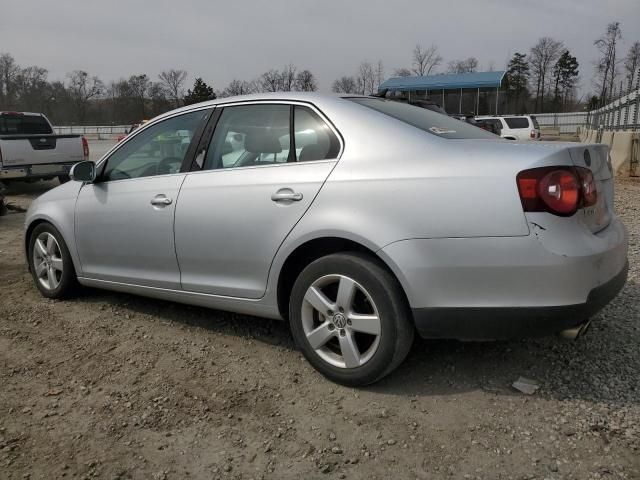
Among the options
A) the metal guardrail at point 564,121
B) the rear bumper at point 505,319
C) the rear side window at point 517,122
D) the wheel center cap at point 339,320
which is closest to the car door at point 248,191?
the wheel center cap at point 339,320

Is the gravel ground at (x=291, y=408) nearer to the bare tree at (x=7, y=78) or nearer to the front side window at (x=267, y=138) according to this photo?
the front side window at (x=267, y=138)

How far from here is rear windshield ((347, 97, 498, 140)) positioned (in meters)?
2.98

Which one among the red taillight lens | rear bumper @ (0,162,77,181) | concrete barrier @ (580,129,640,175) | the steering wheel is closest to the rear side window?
concrete barrier @ (580,129,640,175)

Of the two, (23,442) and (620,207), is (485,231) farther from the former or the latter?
(620,207)

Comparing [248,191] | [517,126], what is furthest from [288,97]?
[517,126]

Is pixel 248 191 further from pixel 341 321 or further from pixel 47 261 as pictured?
pixel 47 261

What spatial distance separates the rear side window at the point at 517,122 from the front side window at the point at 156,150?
76.8 ft

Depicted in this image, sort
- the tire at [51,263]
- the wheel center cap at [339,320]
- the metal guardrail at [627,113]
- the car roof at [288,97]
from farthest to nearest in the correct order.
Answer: the metal guardrail at [627,113] → the tire at [51,263] → the car roof at [288,97] → the wheel center cap at [339,320]

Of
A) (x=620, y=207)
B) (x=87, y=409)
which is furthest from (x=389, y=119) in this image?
(x=620, y=207)

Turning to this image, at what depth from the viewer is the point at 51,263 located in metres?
4.55

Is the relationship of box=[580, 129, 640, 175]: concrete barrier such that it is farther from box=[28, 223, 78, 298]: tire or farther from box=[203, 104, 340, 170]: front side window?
box=[28, 223, 78, 298]: tire

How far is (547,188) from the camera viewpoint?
2.43 metres

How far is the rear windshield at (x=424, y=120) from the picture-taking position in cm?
298

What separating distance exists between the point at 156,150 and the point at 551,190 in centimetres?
281
